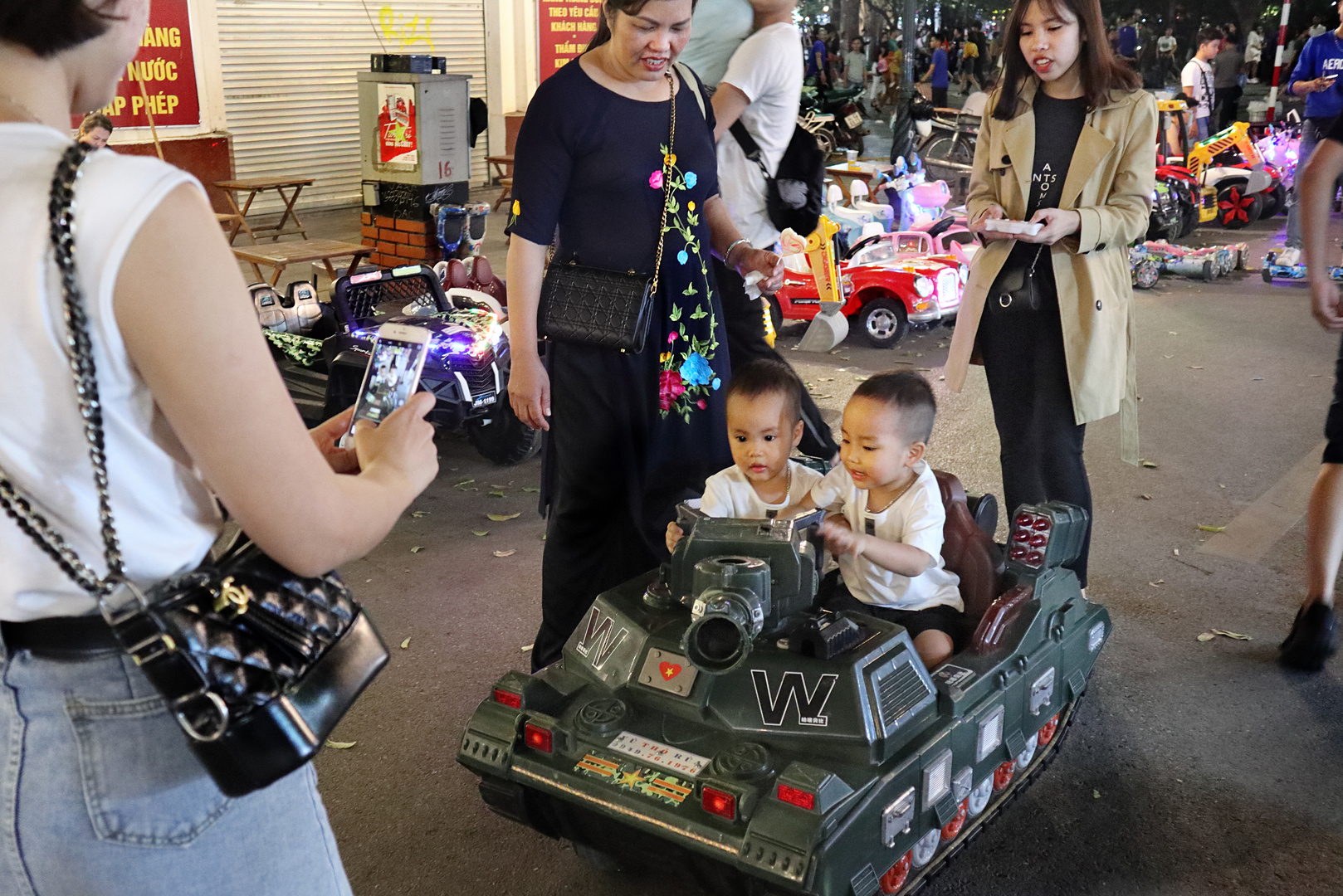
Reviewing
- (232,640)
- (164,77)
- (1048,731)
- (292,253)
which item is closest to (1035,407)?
(1048,731)

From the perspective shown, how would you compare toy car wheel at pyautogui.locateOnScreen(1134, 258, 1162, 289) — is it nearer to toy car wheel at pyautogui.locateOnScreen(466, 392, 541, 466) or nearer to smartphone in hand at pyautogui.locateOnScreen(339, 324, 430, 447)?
toy car wheel at pyautogui.locateOnScreen(466, 392, 541, 466)

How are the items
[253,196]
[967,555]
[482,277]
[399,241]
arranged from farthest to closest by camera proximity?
[253,196] → [399,241] → [482,277] → [967,555]

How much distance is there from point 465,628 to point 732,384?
157 centimetres

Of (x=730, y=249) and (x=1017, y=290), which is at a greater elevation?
(x=730, y=249)

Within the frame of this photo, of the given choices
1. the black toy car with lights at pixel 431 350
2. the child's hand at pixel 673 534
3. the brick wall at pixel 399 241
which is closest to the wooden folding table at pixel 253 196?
the brick wall at pixel 399 241

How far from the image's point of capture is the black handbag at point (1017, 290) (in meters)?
3.68

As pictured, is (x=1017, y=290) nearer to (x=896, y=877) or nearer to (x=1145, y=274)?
(x=896, y=877)

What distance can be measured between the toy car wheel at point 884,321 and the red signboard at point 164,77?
732cm

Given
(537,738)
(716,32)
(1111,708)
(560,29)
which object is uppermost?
(560,29)

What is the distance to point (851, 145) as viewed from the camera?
15.6 metres

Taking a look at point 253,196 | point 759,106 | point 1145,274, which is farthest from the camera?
→ point 253,196

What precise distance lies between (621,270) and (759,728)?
1.19 meters

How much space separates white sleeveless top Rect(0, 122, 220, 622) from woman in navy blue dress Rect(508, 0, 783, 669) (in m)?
1.83

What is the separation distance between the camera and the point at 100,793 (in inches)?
46.8
